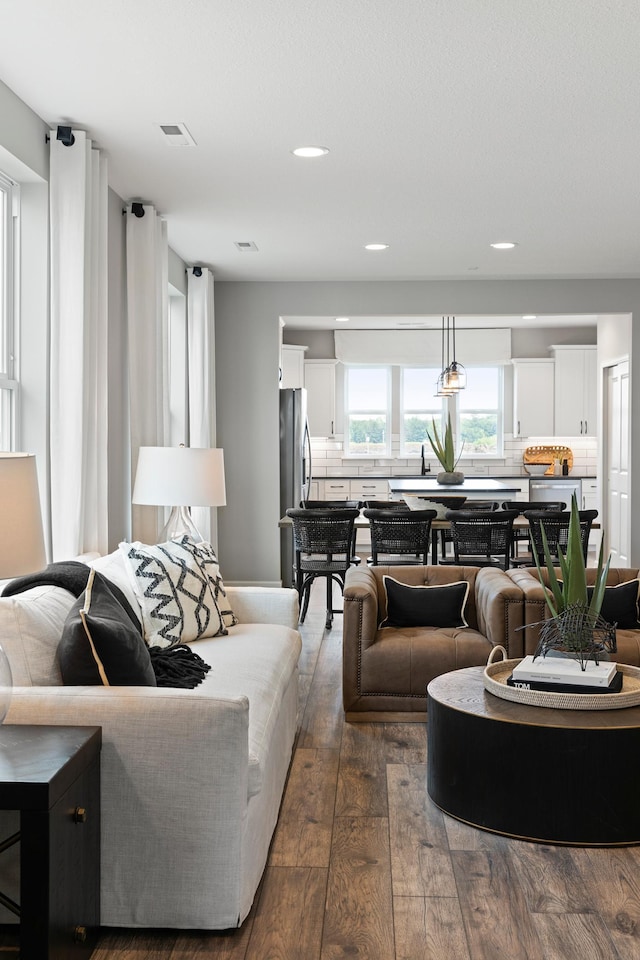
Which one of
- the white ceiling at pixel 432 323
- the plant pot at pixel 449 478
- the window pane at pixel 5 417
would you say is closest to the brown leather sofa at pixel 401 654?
the window pane at pixel 5 417

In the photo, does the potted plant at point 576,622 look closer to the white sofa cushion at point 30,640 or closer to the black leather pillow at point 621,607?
the black leather pillow at point 621,607

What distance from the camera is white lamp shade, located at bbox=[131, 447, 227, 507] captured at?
477 cm

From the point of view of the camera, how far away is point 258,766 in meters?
2.62

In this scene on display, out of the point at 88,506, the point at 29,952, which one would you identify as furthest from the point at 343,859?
the point at 88,506

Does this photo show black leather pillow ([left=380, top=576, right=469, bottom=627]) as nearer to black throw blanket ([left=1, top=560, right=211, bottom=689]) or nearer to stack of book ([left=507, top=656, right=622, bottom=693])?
stack of book ([left=507, top=656, right=622, bottom=693])

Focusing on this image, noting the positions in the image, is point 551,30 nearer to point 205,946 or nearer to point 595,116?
point 595,116

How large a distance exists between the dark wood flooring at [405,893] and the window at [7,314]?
2.03m

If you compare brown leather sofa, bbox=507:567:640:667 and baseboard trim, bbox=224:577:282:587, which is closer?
brown leather sofa, bbox=507:567:640:667

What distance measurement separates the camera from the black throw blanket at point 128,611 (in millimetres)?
3115

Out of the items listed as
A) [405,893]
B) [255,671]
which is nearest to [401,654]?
[255,671]

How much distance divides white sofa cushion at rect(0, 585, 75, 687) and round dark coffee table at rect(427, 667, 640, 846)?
139 centimetres

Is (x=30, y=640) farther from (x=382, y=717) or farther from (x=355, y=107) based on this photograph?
(x=355, y=107)

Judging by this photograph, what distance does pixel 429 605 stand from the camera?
476 centimetres

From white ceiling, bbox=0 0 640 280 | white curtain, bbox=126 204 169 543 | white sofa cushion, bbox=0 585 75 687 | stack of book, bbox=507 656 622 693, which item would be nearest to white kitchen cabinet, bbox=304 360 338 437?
white ceiling, bbox=0 0 640 280
